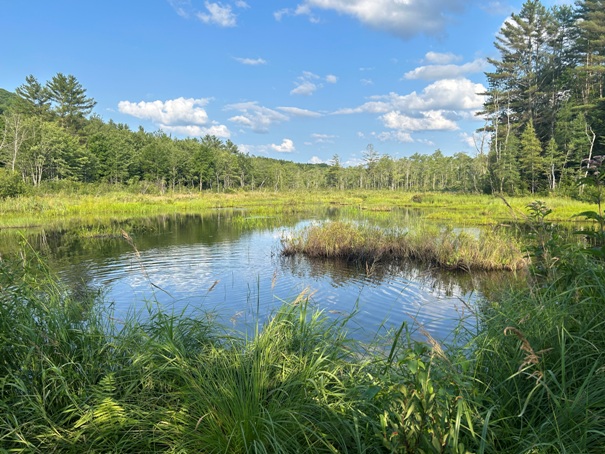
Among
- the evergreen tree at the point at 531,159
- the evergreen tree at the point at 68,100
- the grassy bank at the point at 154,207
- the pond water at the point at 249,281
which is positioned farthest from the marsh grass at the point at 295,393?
the evergreen tree at the point at 68,100

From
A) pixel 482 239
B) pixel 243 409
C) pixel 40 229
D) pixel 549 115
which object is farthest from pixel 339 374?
pixel 549 115

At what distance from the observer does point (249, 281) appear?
36.3 ft

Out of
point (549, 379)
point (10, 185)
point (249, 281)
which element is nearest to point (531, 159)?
point (249, 281)

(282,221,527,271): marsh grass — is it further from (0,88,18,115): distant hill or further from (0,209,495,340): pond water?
(0,88,18,115): distant hill

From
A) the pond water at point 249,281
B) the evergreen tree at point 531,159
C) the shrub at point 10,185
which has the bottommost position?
the pond water at point 249,281

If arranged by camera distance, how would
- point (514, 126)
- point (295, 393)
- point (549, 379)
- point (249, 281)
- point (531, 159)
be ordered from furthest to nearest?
point (514, 126) → point (531, 159) → point (249, 281) → point (295, 393) → point (549, 379)

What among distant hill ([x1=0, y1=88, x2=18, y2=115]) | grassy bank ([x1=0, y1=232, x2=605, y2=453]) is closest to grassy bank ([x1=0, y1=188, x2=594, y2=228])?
grassy bank ([x1=0, y1=232, x2=605, y2=453])

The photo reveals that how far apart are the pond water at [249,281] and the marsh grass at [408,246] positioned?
25.7 inches

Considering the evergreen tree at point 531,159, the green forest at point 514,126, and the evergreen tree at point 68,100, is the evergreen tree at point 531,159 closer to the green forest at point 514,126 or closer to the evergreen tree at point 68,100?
the green forest at point 514,126

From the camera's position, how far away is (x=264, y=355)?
10.2 ft

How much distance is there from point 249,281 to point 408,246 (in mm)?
6230

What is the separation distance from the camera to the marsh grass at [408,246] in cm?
1224

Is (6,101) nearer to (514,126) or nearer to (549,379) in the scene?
(514,126)

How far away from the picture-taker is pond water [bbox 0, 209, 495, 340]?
7941 millimetres
